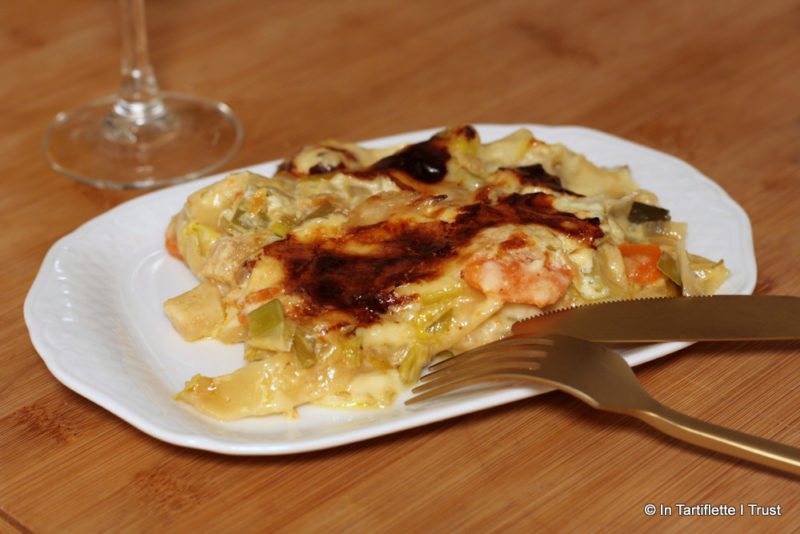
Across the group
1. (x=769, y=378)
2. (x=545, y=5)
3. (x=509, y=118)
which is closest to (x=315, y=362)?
(x=769, y=378)

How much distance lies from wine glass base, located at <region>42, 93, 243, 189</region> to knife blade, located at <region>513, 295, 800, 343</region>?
156cm

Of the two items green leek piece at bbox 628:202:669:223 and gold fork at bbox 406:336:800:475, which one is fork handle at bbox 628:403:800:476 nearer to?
gold fork at bbox 406:336:800:475

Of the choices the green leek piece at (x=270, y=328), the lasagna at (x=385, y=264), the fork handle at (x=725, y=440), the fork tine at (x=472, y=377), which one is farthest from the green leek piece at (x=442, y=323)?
the fork handle at (x=725, y=440)

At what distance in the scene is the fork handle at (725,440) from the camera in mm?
1852

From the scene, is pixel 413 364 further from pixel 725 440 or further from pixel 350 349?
pixel 725 440

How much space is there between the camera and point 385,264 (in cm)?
220

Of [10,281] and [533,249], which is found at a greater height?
[533,249]

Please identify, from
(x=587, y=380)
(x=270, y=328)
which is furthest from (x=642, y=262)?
(x=270, y=328)

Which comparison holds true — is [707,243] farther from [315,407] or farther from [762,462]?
[315,407]

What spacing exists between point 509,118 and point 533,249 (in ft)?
5.02

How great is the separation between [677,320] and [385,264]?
2.21ft

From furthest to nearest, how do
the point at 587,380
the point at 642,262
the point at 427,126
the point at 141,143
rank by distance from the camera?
1. the point at 427,126
2. the point at 141,143
3. the point at 642,262
4. the point at 587,380

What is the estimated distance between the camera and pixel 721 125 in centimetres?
352

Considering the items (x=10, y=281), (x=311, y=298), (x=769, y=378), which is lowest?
(x=10, y=281)
